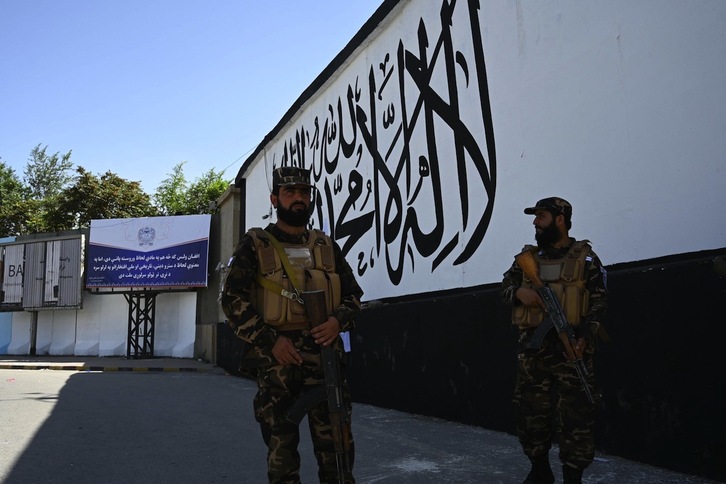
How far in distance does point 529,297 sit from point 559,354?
35 centimetres

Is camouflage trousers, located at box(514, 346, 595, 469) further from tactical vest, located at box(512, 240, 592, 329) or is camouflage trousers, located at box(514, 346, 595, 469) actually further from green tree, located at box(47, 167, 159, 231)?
green tree, located at box(47, 167, 159, 231)

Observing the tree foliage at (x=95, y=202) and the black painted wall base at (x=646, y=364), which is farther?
the tree foliage at (x=95, y=202)

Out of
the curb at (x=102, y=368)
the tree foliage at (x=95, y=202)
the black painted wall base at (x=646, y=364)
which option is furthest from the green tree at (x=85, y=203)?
the black painted wall base at (x=646, y=364)

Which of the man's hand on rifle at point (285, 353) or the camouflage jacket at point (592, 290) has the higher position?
the camouflage jacket at point (592, 290)

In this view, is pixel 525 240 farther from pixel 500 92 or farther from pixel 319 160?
pixel 319 160

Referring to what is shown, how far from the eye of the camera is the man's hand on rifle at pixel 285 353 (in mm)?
2648

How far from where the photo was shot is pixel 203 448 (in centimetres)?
470

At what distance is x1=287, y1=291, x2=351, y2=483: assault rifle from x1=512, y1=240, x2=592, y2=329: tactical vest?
4.23 feet

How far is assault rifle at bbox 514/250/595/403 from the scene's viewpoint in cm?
312

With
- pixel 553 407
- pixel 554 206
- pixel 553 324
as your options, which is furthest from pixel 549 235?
pixel 553 407

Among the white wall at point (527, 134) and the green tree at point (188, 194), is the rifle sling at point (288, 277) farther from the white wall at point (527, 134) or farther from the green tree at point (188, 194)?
the green tree at point (188, 194)

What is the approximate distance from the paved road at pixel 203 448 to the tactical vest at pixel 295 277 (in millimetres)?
1495

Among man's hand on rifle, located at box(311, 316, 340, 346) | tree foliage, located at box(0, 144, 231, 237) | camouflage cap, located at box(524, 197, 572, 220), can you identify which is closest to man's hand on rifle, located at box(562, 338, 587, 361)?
camouflage cap, located at box(524, 197, 572, 220)

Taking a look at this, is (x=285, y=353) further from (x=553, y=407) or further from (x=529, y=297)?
(x=553, y=407)
